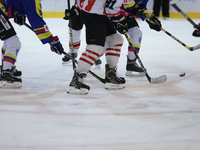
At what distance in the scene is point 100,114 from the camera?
173cm

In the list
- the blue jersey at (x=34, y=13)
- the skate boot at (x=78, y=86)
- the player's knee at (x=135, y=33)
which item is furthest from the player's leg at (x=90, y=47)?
the player's knee at (x=135, y=33)

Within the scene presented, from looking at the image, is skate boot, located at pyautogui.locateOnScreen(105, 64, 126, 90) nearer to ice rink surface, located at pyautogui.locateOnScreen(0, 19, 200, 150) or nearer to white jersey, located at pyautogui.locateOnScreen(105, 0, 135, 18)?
ice rink surface, located at pyautogui.locateOnScreen(0, 19, 200, 150)

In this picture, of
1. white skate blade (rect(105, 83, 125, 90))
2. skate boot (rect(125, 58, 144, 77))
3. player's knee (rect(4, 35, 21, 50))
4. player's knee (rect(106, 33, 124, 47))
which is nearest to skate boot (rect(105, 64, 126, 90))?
white skate blade (rect(105, 83, 125, 90))

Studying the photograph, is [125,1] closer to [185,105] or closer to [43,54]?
[185,105]

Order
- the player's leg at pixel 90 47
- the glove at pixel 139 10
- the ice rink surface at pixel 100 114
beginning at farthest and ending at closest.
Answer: the glove at pixel 139 10 → the player's leg at pixel 90 47 → the ice rink surface at pixel 100 114

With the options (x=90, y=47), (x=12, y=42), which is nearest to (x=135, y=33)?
(x=90, y=47)

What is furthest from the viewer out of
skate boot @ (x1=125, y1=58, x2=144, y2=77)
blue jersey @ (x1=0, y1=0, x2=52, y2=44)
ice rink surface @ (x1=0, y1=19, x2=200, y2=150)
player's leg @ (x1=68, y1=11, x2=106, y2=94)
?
skate boot @ (x1=125, y1=58, x2=144, y2=77)

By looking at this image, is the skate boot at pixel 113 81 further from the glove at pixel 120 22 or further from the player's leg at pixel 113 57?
the glove at pixel 120 22

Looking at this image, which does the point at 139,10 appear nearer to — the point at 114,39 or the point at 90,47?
the point at 114,39

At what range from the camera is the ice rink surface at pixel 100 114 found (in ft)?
4.42

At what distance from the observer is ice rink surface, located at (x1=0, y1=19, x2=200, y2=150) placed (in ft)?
4.42

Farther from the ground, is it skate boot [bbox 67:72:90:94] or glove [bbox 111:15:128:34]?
glove [bbox 111:15:128:34]

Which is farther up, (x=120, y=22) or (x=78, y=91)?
(x=120, y=22)

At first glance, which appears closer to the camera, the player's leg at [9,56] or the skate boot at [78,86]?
the skate boot at [78,86]
